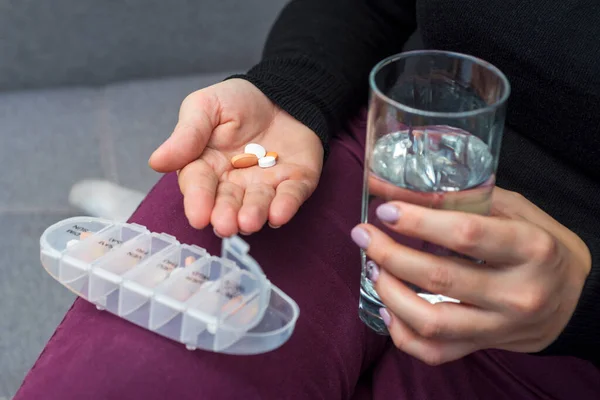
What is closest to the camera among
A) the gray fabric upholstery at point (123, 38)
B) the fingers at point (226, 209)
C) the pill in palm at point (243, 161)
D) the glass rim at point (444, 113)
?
the glass rim at point (444, 113)

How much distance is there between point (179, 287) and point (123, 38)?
835 mm

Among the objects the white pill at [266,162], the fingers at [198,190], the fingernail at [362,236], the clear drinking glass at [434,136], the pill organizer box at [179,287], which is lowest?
the pill organizer box at [179,287]

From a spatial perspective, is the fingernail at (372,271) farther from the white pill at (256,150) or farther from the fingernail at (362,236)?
the white pill at (256,150)

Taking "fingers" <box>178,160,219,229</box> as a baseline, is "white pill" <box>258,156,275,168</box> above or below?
below

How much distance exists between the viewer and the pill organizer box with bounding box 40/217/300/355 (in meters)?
0.49

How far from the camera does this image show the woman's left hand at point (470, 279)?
0.43m

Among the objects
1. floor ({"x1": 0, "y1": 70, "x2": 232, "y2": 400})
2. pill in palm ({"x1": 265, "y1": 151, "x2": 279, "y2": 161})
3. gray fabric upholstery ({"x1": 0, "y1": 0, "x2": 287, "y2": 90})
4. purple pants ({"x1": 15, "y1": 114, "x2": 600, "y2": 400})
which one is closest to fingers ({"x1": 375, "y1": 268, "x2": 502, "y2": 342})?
purple pants ({"x1": 15, "y1": 114, "x2": 600, "y2": 400})

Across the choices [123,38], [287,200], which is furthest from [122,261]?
[123,38]

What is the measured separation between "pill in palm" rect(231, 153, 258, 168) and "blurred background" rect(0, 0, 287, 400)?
45 centimetres

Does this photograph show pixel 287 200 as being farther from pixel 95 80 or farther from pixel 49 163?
pixel 95 80

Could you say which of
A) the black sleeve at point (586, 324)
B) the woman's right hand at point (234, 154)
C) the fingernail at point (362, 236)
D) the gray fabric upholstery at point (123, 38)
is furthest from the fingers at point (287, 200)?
the gray fabric upholstery at point (123, 38)

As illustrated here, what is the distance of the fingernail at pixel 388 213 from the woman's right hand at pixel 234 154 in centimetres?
13

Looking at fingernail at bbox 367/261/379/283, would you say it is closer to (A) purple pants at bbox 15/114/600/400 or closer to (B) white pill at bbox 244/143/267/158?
(A) purple pants at bbox 15/114/600/400

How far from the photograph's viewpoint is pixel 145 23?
3.97 feet
